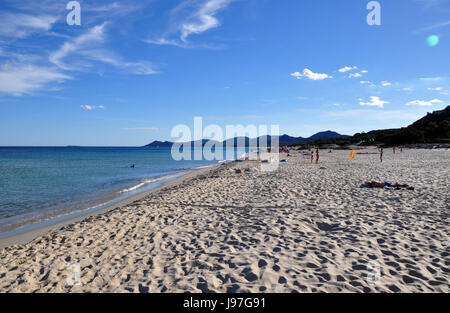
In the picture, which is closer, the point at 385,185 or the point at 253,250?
the point at 253,250

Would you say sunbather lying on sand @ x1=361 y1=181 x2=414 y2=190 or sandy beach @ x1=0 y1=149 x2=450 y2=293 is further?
sunbather lying on sand @ x1=361 y1=181 x2=414 y2=190

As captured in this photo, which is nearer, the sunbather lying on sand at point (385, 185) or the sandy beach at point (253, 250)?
the sandy beach at point (253, 250)

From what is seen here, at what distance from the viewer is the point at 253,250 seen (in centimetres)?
504

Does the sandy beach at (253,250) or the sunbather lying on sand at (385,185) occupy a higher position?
the sunbather lying on sand at (385,185)

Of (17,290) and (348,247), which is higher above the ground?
(348,247)

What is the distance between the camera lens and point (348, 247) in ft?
16.4

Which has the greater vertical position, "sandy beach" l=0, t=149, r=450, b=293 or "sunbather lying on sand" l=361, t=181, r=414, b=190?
"sunbather lying on sand" l=361, t=181, r=414, b=190

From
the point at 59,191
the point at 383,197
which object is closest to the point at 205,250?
the point at 383,197

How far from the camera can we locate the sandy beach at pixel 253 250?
3912mm

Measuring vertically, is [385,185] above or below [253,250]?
above

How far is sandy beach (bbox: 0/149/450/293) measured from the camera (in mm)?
3912
